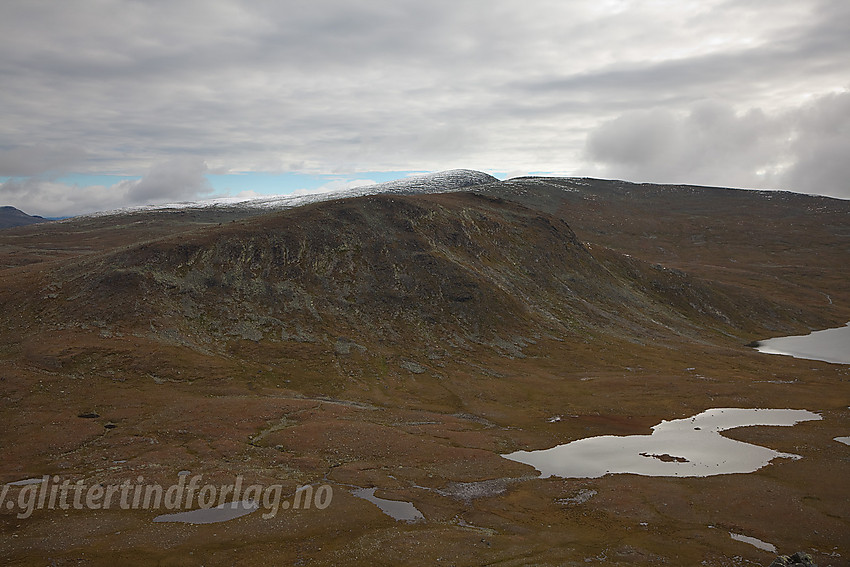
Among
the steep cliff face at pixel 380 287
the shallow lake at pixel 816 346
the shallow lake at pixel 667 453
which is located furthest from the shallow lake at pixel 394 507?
the shallow lake at pixel 816 346

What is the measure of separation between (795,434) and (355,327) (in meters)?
85.8

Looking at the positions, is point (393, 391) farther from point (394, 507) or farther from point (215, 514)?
point (215, 514)

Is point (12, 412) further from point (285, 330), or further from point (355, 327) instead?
point (355, 327)

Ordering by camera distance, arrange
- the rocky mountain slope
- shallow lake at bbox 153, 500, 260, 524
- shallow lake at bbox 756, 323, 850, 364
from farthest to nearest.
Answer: shallow lake at bbox 756, 323, 850, 364 < shallow lake at bbox 153, 500, 260, 524 < the rocky mountain slope

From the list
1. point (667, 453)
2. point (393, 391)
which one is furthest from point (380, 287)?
point (667, 453)

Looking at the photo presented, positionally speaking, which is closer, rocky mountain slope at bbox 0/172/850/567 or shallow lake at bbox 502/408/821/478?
rocky mountain slope at bbox 0/172/850/567

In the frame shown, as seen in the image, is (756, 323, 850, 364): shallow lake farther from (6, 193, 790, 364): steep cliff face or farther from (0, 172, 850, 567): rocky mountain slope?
(6, 193, 790, 364): steep cliff face

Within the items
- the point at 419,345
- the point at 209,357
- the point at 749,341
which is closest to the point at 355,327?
the point at 419,345

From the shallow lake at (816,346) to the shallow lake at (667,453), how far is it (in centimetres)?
→ 7168

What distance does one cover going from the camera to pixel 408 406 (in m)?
92.2

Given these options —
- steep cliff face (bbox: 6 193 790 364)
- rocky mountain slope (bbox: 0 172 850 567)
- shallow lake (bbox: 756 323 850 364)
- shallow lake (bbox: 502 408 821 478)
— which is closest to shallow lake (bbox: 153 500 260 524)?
rocky mountain slope (bbox: 0 172 850 567)

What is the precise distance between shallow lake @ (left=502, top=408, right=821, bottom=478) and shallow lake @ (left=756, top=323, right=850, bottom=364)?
7168 cm

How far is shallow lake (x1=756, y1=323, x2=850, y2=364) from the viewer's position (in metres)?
142

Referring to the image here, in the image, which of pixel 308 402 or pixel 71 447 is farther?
pixel 308 402
